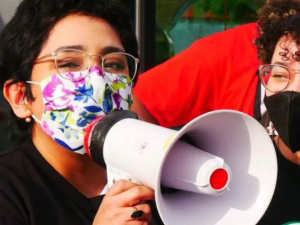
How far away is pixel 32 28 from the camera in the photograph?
2.07 m

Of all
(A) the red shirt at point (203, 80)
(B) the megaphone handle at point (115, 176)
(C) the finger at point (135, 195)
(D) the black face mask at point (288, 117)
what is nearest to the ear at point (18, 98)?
(B) the megaphone handle at point (115, 176)

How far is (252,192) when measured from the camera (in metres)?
1.69

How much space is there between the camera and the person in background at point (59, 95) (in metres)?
1.88

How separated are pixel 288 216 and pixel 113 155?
0.82 m

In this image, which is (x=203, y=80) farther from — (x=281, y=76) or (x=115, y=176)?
(x=115, y=176)

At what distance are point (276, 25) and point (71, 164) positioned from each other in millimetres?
1036

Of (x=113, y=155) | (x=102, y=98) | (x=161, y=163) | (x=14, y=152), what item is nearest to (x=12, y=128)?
(x=14, y=152)

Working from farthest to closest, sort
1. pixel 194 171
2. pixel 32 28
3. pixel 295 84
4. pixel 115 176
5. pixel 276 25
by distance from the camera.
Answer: pixel 276 25 → pixel 295 84 → pixel 32 28 → pixel 115 176 → pixel 194 171

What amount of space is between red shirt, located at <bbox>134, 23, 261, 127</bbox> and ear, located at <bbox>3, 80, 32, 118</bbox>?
1.01m

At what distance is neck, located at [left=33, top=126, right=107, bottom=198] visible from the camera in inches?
80.6

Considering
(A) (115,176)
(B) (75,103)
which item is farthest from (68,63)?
(A) (115,176)

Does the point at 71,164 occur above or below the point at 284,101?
below

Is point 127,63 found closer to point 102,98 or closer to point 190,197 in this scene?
point 102,98

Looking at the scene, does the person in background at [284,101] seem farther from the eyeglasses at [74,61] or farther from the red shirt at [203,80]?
the eyeglasses at [74,61]
